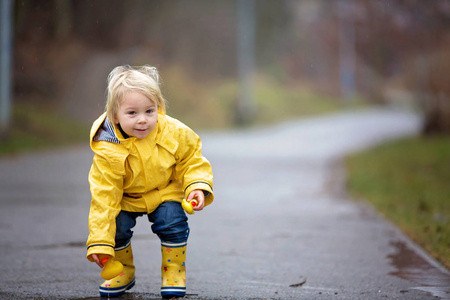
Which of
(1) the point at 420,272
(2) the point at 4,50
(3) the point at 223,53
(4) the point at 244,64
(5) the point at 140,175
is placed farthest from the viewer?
(3) the point at 223,53

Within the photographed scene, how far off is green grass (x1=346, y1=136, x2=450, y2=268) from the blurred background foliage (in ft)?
9.33

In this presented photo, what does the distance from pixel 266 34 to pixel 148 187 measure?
42.6 m

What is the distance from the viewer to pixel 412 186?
10109 millimetres

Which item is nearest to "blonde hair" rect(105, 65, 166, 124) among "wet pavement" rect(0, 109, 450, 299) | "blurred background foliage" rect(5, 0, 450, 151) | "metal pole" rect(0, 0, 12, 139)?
"wet pavement" rect(0, 109, 450, 299)

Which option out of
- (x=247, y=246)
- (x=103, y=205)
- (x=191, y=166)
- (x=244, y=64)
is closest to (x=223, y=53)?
(x=244, y=64)

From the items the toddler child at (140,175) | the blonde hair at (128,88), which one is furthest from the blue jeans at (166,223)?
the blonde hair at (128,88)

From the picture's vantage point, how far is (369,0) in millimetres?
20094

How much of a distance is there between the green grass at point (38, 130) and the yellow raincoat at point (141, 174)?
486 inches

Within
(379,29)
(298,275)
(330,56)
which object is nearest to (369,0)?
(379,29)

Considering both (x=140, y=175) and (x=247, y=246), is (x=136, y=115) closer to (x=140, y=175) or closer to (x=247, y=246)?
(x=140, y=175)

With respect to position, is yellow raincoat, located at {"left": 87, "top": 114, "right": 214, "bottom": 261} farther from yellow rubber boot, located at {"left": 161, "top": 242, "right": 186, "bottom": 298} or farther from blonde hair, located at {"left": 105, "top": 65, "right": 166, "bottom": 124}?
yellow rubber boot, located at {"left": 161, "top": 242, "right": 186, "bottom": 298}

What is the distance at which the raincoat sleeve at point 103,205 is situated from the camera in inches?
146

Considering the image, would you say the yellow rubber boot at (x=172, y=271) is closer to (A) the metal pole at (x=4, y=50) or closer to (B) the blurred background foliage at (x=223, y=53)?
(B) the blurred background foliage at (x=223, y=53)

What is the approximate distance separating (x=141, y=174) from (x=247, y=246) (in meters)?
2.30
